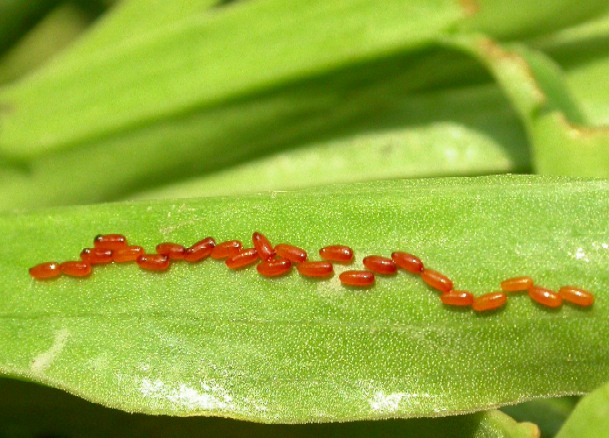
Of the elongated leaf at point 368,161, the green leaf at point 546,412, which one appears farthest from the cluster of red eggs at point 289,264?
the elongated leaf at point 368,161

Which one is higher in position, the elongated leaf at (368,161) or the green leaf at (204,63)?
the green leaf at (204,63)

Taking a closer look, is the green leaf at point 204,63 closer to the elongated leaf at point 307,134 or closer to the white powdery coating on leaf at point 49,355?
the elongated leaf at point 307,134

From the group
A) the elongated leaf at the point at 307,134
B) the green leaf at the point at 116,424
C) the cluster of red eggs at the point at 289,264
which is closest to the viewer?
the cluster of red eggs at the point at 289,264

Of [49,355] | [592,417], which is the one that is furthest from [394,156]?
[49,355]

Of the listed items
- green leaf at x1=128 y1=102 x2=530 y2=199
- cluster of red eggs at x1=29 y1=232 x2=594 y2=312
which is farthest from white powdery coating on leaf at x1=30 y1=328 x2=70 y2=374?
green leaf at x1=128 y1=102 x2=530 y2=199

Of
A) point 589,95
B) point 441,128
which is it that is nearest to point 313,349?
point 441,128

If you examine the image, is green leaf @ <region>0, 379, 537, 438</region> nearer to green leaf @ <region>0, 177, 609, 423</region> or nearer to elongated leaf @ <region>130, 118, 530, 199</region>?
green leaf @ <region>0, 177, 609, 423</region>

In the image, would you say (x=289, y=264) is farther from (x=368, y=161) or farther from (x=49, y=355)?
(x=368, y=161)
